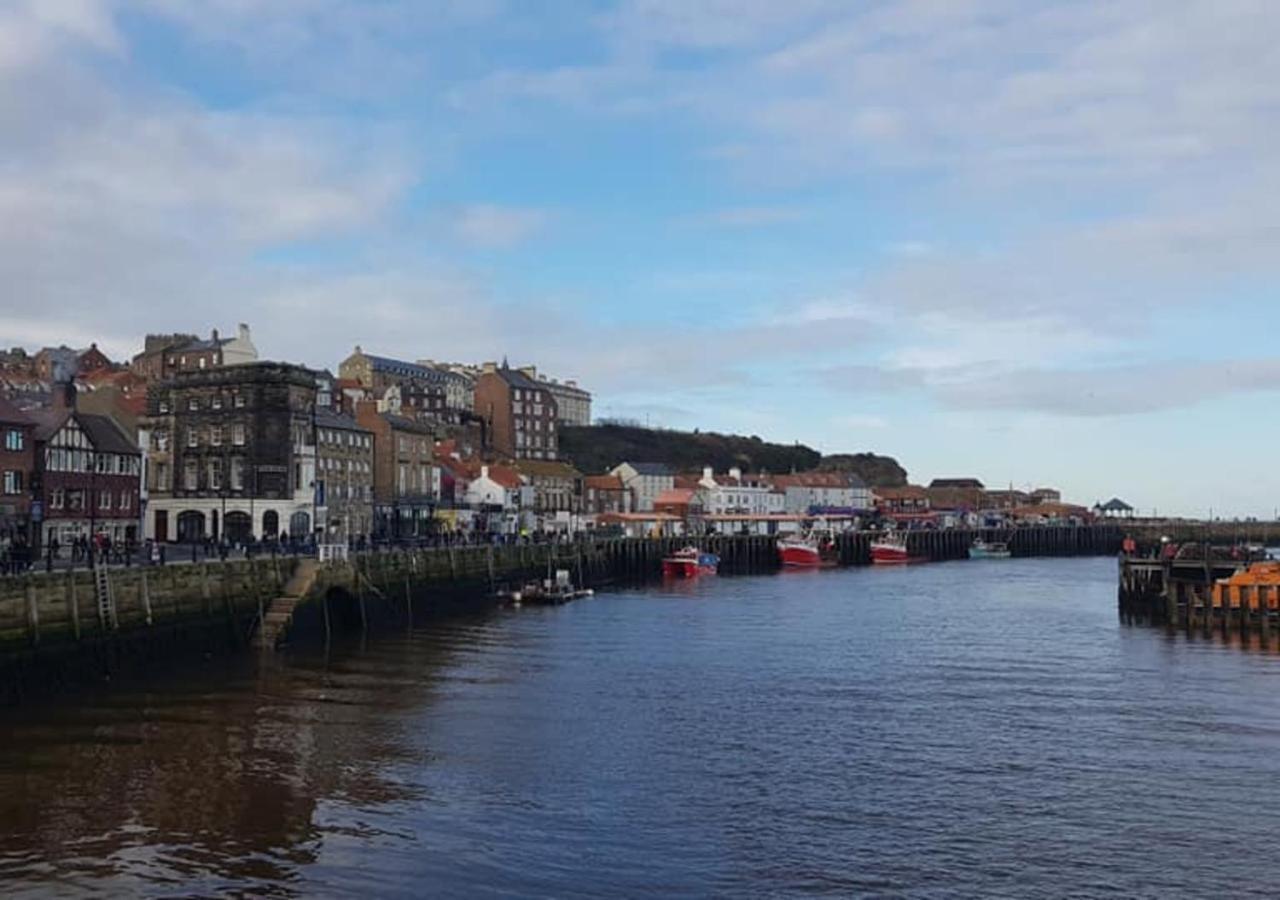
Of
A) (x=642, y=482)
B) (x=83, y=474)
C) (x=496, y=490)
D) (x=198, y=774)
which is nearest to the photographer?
(x=198, y=774)

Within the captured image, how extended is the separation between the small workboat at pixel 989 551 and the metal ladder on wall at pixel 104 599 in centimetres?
13232

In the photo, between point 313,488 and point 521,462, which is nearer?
point 313,488

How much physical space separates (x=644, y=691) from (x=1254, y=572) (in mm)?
38057

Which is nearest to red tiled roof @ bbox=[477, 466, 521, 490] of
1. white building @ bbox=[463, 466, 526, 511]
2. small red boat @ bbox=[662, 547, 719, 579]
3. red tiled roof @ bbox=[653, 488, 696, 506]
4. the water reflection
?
white building @ bbox=[463, 466, 526, 511]

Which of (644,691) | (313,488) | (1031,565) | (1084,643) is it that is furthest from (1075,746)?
(1031,565)

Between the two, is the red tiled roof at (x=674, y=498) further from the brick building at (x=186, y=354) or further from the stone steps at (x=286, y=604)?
the stone steps at (x=286, y=604)

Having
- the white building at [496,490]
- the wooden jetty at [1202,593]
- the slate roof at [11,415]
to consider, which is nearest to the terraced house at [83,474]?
the slate roof at [11,415]

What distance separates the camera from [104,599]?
4009 cm

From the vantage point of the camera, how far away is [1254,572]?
62.0 meters

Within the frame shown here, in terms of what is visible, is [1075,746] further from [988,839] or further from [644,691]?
[644,691]

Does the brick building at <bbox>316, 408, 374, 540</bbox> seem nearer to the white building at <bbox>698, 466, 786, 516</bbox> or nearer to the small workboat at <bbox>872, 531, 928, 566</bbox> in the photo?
the small workboat at <bbox>872, 531, 928, 566</bbox>

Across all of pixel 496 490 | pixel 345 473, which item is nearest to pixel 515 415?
Answer: pixel 496 490

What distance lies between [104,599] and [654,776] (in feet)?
71.5

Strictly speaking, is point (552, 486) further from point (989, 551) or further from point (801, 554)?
point (989, 551)
